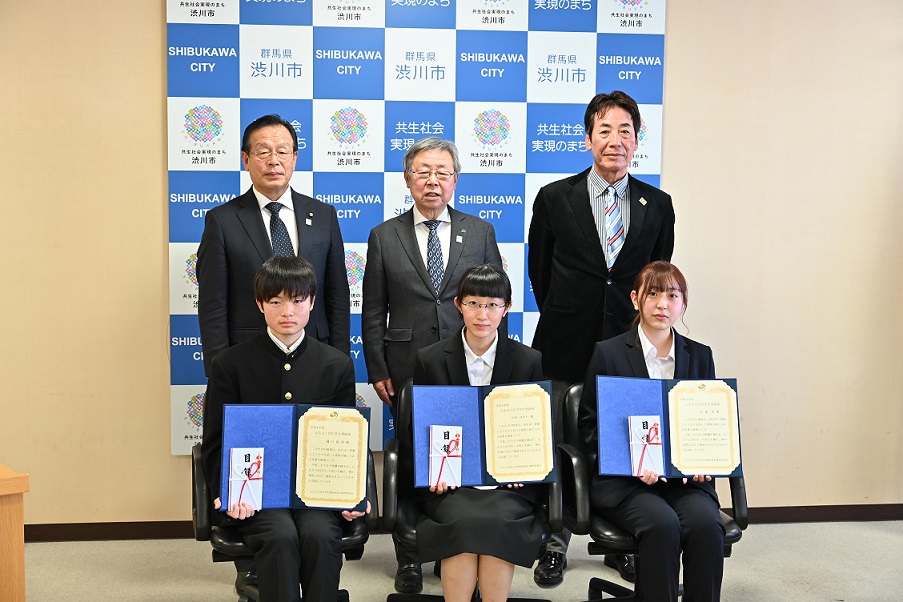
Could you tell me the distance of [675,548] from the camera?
8.96 ft

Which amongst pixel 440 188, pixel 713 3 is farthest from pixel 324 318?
pixel 713 3

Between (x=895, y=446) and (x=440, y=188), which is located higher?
(x=440, y=188)

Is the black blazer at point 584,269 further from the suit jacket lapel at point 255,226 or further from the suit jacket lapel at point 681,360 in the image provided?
the suit jacket lapel at point 255,226

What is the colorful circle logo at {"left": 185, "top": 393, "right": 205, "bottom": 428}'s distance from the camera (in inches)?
159

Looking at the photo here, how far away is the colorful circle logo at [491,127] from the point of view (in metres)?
4.10

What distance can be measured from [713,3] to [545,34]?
33.4 inches

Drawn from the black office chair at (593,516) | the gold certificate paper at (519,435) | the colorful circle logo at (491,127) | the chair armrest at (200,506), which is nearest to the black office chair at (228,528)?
the chair armrest at (200,506)

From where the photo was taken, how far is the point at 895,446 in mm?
4445

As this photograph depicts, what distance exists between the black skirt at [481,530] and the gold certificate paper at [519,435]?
0.35 ft

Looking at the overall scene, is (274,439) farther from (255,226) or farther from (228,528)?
(255,226)

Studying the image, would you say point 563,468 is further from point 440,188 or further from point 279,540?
point 440,188

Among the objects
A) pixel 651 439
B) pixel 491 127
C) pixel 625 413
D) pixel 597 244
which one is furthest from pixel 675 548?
pixel 491 127

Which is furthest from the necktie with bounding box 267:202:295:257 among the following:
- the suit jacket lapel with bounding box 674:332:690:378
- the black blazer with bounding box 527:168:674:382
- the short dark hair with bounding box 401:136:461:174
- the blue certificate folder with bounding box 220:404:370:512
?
the suit jacket lapel with bounding box 674:332:690:378

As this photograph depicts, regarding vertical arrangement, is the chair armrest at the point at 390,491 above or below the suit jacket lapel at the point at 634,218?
below
